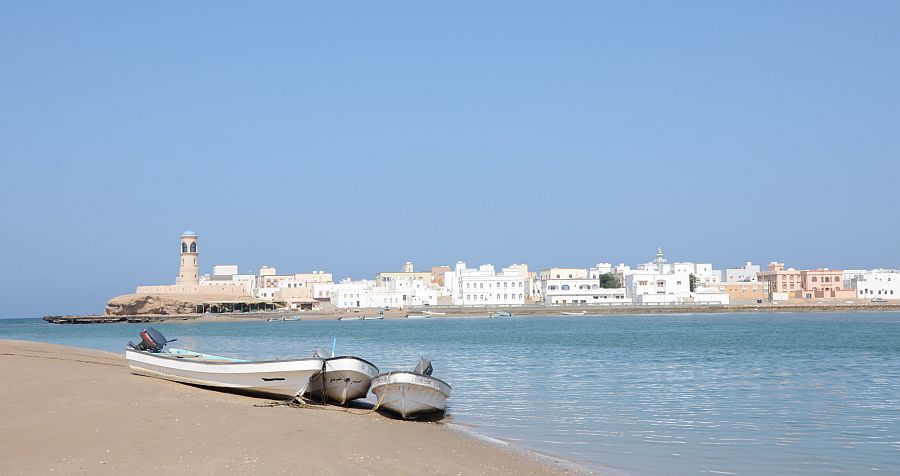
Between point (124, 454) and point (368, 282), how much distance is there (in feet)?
460

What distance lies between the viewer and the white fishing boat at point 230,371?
17.0 metres

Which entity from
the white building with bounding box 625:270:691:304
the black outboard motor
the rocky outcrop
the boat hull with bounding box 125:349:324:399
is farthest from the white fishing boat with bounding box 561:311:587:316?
the boat hull with bounding box 125:349:324:399

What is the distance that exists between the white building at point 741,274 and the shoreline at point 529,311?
77.7 feet

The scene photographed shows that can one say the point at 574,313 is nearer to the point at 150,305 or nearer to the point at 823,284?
the point at 823,284

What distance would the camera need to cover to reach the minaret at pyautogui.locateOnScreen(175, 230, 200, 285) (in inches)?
5871

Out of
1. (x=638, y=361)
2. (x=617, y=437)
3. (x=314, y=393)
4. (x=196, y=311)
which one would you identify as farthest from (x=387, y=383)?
(x=196, y=311)

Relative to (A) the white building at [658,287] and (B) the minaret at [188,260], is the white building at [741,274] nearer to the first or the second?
(A) the white building at [658,287]

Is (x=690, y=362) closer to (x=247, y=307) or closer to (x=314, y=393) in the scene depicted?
(x=314, y=393)

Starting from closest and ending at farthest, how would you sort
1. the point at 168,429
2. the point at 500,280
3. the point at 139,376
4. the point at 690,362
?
the point at 168,429 → the point at 139,376 → the point at 690,362 → the point at 500,280

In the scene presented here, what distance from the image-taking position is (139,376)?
1958 cm

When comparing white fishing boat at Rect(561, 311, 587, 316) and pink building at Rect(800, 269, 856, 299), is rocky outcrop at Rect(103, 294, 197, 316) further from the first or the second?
pink building at Rect(800, 269, 856, 299)

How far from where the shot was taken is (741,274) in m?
160

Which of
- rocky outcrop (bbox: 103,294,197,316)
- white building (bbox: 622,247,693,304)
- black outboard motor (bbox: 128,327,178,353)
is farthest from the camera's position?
rocky outcrop (bbox: 103,294,197,316)

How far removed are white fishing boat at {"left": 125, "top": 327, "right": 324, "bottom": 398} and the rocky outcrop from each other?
125422mm
